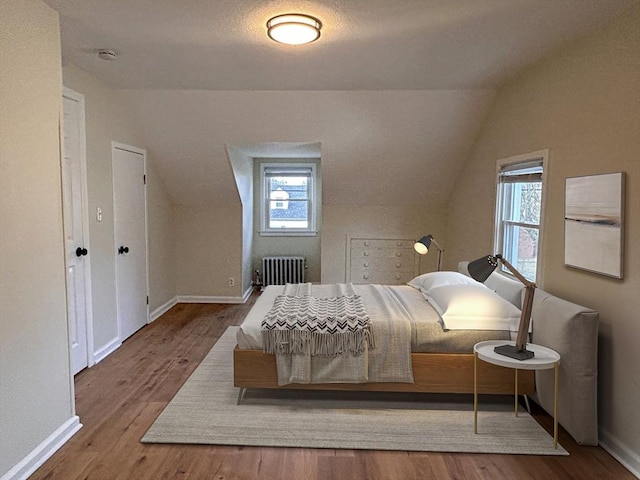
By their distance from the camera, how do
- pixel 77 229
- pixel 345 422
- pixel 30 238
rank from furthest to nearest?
1. pixel 77 229
2. pixel 345 422
3. pixel 30 238

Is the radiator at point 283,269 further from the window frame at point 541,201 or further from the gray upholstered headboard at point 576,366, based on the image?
the gray upholstered headboard at point 576,366

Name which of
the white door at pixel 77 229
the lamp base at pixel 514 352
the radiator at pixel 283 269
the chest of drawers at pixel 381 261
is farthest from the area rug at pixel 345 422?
the radiator at pixel 283 269

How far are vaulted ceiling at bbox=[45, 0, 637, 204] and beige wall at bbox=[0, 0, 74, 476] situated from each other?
0.31 meters

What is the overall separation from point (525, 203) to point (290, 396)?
2.38 metres

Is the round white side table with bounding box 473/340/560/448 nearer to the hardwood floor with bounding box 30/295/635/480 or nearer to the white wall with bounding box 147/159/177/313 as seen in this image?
the hardwood floor with bounding box 30/295/635/480

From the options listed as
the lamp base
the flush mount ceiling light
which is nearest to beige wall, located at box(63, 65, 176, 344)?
the flush mount ceiling light

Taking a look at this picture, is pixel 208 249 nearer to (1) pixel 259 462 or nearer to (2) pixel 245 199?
(2) pixel 245 199

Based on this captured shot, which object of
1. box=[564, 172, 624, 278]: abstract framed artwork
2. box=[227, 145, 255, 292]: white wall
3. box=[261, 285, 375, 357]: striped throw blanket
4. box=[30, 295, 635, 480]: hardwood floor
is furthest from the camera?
box=[227, 145, 255, 292]: white wall

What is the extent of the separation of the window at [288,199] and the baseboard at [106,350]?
313 cm

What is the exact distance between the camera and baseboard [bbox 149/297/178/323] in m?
5.06

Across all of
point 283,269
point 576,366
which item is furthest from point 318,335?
point 283,269

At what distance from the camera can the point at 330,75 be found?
3.67m

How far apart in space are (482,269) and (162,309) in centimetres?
398

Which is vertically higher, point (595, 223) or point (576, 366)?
point (595, 223)
